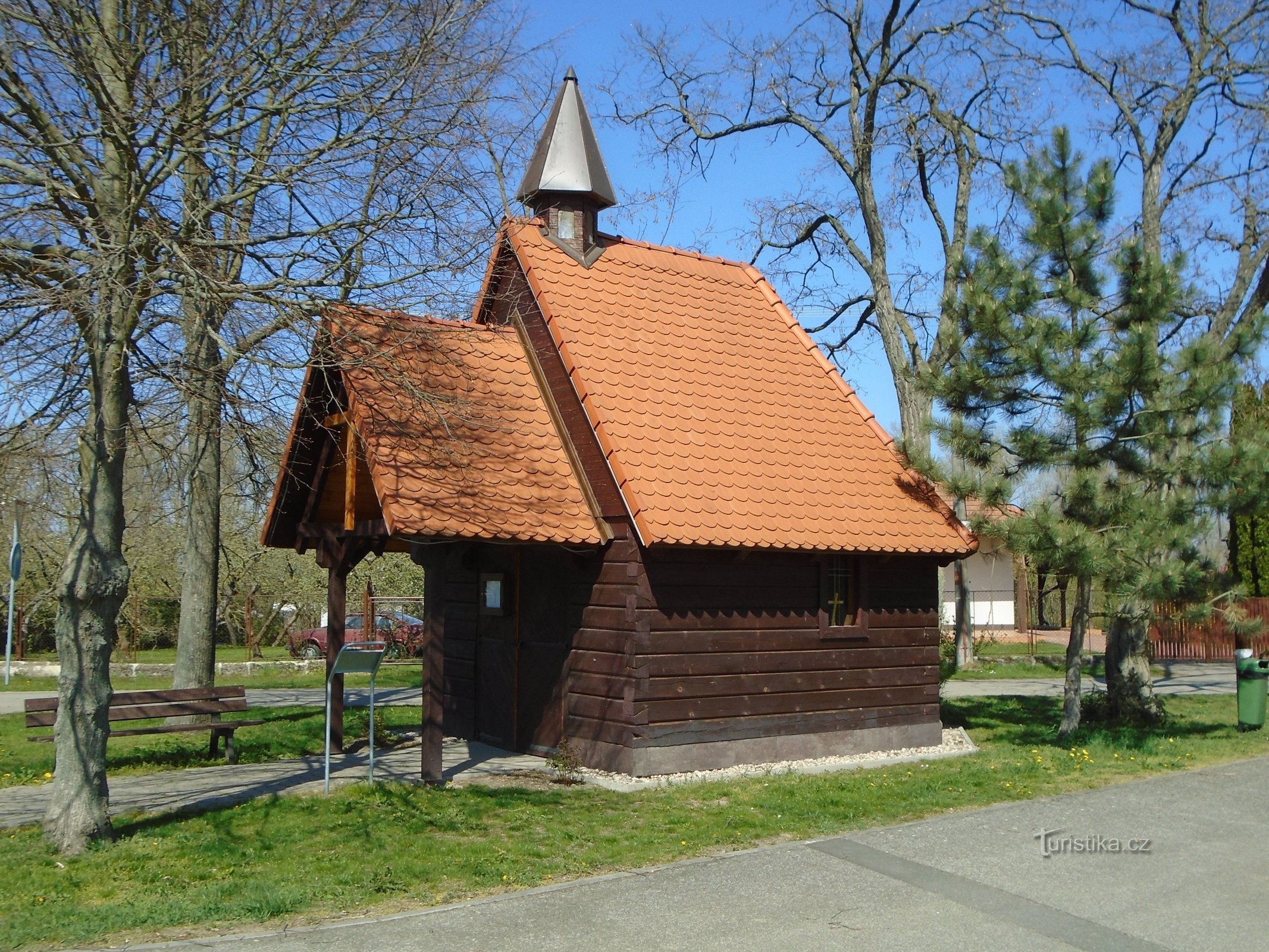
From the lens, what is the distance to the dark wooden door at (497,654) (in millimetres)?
12320

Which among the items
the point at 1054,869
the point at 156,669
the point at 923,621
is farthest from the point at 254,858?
the point at 156,669

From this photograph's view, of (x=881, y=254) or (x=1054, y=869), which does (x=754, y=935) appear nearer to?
(x=1054, y=869)

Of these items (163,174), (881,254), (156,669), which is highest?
(881,254)

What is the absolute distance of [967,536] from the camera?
13305mm

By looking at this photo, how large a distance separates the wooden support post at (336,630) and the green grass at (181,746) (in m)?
0.64

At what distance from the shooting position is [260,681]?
23.9 meters

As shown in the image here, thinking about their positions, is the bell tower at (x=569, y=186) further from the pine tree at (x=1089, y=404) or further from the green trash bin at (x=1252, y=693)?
the green trash bin at (x=1252, y=693)

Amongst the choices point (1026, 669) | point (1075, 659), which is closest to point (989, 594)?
point (1026, 669)

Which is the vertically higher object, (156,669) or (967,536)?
(967,536)

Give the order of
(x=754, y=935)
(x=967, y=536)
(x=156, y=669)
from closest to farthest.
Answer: (x=754, y=935) < (x=967, y=536) < (x=156, y=669)

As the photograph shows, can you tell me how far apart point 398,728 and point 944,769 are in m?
7.18

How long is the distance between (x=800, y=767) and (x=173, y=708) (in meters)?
6.58

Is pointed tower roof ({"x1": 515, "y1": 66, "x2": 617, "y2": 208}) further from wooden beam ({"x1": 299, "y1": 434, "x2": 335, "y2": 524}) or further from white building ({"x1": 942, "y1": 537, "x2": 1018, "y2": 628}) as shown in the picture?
white building ({"x1": 942, "y1": 537, "x2": 1018, "y2": 628})

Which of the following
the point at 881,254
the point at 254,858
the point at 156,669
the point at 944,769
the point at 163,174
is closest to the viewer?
the point at 254,858
